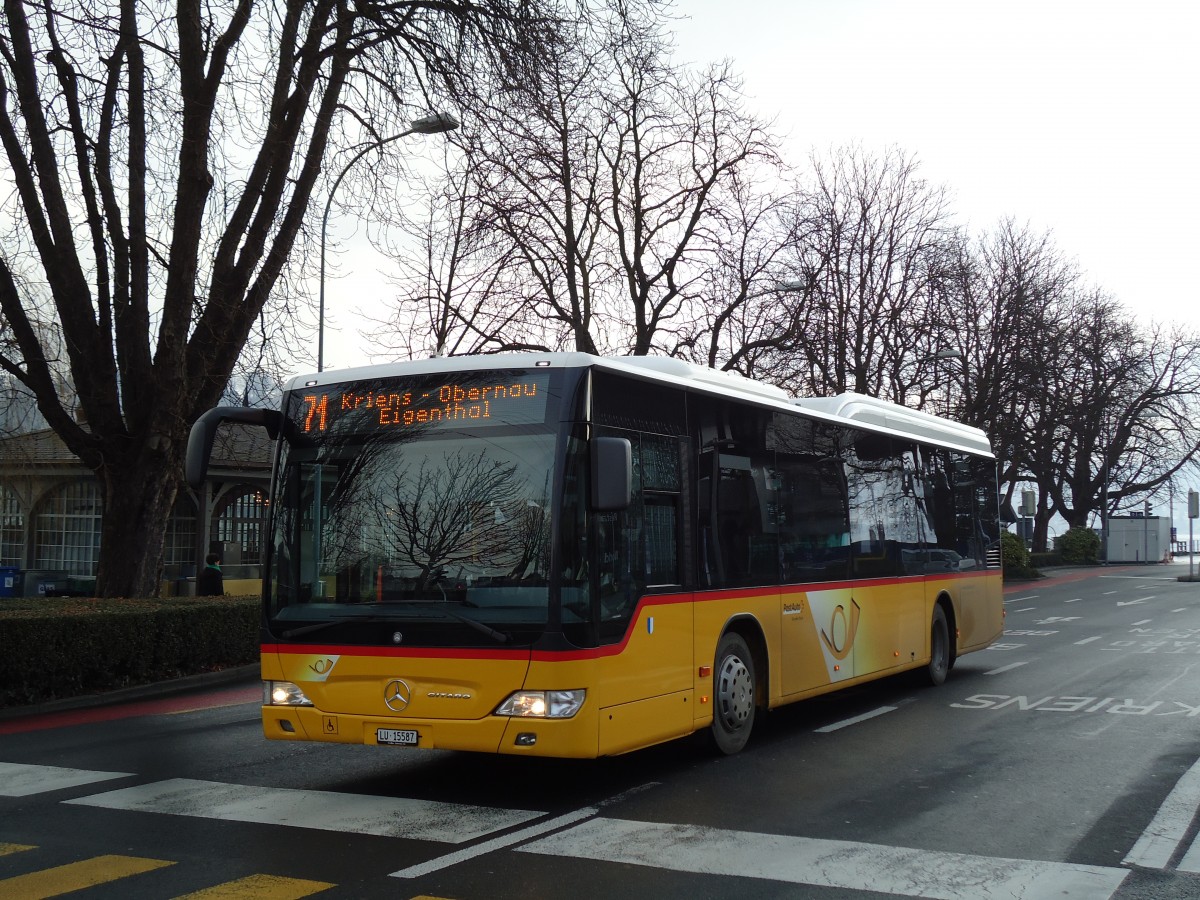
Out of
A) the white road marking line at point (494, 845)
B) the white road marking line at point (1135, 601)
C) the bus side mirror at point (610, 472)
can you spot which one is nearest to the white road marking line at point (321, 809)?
the white road marking line at point (494, 845)

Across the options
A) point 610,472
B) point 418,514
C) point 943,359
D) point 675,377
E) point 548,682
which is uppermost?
point 943,359

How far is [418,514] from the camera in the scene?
7.87 meters

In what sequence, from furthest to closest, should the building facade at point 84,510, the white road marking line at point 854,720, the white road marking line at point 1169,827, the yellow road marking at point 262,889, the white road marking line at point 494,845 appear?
the building facade at point 84,510 → the white road marking line at point 854,720 → the white road marking line at point 1169,827 → the white road marking line at point 494,845 → the yellow road marking at point 262,889

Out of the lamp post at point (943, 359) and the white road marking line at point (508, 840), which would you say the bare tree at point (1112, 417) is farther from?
the white road marking line at point (508, 840)

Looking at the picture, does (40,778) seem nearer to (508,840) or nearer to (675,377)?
(508,840)

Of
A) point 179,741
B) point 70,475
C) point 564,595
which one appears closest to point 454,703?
point 564,595

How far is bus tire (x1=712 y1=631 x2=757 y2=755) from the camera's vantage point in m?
9.34

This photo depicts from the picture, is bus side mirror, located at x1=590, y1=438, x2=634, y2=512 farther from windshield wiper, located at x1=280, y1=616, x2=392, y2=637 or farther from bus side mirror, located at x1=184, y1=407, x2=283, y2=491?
bus side mirror, located at x1=184, y1=407, x2=283, y2=491

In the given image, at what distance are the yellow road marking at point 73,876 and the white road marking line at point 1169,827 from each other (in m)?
5.07

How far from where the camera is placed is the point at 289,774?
8.99 meters

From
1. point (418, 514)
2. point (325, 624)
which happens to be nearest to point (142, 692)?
point (325, 624)

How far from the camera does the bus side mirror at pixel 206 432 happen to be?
318 inches

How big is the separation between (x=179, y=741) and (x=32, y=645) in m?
3.60

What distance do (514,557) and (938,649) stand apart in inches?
337
